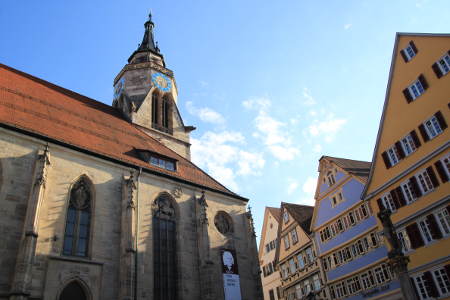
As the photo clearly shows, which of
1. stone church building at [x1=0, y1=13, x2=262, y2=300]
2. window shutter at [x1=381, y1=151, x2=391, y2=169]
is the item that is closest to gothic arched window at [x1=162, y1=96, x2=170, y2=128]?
stone church building at [x1=0, y1=13, x2=262, y2=300]

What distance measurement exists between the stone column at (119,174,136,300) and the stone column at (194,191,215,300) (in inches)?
151

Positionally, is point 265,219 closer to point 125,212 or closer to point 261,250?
point 261,250

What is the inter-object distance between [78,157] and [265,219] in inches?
826

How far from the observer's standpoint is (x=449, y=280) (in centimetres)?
1498

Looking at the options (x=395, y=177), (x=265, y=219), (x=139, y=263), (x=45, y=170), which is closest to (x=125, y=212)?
(x=139, y=263)

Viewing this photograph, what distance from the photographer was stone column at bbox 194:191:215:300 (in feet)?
57.9

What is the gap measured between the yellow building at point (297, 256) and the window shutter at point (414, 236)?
846 centimetres

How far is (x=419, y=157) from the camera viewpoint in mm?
16922

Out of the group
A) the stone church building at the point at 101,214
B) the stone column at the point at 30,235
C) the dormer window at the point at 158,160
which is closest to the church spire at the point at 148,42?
the stone church building at the point at 101,214

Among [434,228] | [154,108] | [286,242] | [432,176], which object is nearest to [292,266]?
[286,242]

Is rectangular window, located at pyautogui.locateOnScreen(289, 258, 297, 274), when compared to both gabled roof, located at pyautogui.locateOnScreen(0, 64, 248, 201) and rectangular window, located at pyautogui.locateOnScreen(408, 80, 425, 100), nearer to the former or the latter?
gabled roof, located at pyautogui.locateOnScreen(0, 64, 248, 201)

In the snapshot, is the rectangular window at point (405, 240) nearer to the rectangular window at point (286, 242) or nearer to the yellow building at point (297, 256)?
the yellow building at point (297, 256)

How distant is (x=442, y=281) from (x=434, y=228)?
6.88 feet

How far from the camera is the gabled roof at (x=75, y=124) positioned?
54.2ft
